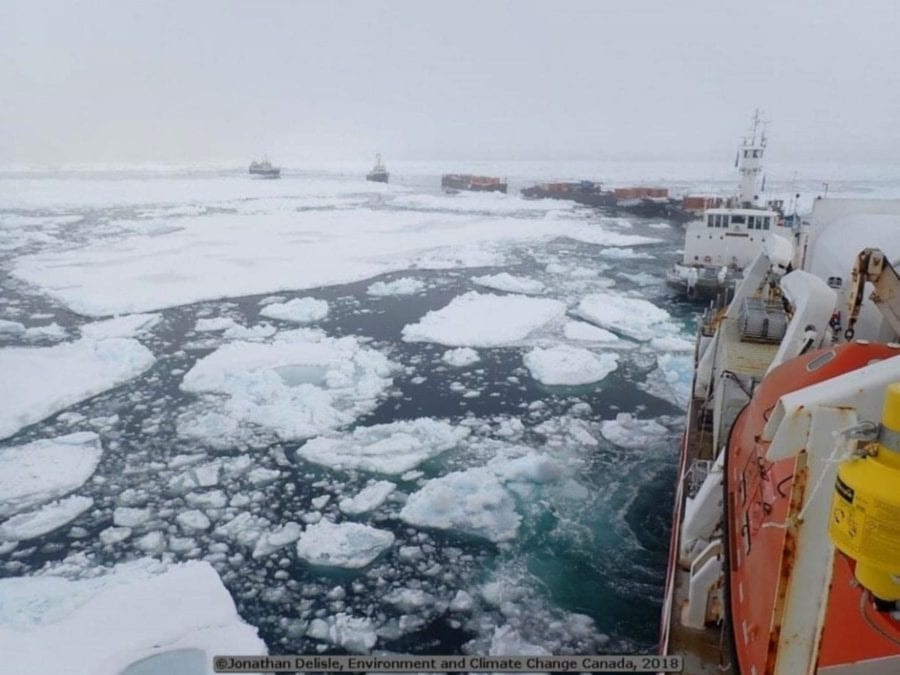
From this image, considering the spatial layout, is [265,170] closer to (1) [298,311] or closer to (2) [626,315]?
(1) [298,311]

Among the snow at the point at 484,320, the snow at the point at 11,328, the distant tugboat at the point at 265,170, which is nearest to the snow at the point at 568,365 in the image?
the snow at the point at 484,320

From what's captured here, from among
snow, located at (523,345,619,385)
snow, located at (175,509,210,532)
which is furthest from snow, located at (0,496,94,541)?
snow, located at (523,345,619,385)

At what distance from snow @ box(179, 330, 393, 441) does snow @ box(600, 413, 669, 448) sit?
392cm

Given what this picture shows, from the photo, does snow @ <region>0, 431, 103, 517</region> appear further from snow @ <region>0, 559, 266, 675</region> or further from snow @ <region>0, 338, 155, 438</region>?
snow @ <region>0, 559, 266, 675</region>

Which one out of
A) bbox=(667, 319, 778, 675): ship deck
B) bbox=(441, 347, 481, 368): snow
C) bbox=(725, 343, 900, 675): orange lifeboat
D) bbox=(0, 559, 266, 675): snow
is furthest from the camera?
bbox=(441, 347, 481, 368): snow

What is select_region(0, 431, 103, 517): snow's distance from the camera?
24.2 ft

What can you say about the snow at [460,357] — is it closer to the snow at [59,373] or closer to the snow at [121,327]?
the snow at [59,373]

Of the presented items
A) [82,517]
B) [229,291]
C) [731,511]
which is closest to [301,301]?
[229,291]

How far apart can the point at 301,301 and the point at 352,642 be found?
11.9 metres

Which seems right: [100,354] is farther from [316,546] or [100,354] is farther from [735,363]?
[735,363]

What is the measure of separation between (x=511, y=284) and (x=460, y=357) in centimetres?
714

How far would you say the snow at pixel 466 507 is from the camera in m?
6.92

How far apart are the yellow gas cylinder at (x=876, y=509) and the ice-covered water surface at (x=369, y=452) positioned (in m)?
4.17

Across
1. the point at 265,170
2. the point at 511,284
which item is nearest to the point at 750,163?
the point at 511,284
